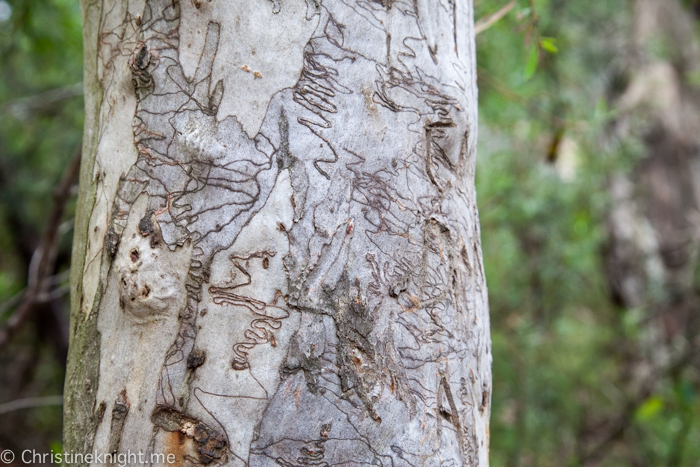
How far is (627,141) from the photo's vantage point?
3723mm

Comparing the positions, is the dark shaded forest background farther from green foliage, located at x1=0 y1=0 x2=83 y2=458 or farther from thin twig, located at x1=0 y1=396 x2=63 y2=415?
thin twig, located at x1=0 y1=396 x2=63 y2=415

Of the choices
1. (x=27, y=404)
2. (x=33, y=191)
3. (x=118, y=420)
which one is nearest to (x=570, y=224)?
(x=27, y=404)

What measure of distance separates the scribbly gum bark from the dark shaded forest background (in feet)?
6.60

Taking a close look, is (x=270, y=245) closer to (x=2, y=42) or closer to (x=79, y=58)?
(x=79, y=58)

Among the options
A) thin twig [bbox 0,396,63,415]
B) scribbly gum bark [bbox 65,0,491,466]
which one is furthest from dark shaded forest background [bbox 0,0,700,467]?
scribbly gum bark [bbox 65,0,491,466]

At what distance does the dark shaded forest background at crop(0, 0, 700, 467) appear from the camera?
10.7 ft

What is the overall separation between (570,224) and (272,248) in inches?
123

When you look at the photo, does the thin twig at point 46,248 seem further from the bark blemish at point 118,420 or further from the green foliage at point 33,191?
the green foliage at point 33,191

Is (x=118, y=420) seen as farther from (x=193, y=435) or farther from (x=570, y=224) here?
(x=570, y=224)

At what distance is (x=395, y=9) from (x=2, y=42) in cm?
379

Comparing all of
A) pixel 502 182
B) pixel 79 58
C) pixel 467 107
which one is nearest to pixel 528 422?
pixel 502 182

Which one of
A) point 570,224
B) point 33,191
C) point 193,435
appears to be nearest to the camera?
point 193,435

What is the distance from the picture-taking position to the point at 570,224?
3432 mm

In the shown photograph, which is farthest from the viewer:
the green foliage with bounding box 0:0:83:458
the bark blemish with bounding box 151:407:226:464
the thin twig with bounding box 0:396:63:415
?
the green foliage with bounding box 0:0:83:458
